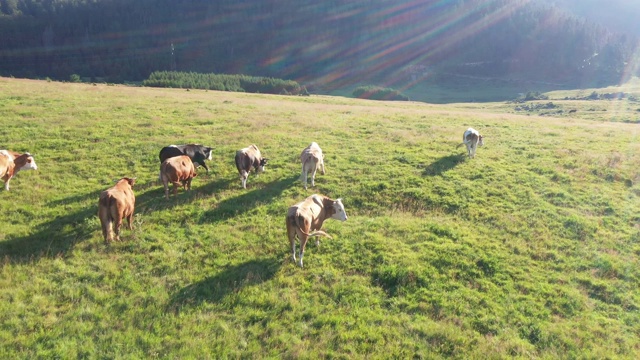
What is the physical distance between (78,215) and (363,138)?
16.9 m

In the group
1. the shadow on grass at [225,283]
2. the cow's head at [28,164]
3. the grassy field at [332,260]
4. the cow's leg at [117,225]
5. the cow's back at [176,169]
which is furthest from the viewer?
the cow's head at [28,164]

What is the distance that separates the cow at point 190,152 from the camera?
16.9 m

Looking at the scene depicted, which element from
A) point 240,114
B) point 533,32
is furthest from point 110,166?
point 533,32

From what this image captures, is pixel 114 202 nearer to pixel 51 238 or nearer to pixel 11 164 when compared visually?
pixel 51 238

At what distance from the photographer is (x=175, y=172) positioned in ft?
46.8

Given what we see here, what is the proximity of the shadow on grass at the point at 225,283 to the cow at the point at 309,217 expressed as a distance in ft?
3.16

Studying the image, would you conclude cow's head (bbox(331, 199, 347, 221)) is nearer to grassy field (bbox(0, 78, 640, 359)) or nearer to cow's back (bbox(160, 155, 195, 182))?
grassy field (bbox(0, 78, 640, 359))

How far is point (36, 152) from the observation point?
62.1 feet

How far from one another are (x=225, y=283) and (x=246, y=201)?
5.20 meters

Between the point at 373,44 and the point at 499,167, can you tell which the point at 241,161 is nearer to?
the point at 499,167

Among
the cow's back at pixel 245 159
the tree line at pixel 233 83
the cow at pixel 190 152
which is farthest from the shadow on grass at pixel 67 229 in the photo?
the tree line at pixel 233 83

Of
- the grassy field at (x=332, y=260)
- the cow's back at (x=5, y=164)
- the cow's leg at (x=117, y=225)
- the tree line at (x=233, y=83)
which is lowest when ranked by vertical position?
the tree line at (x=233, y=83)

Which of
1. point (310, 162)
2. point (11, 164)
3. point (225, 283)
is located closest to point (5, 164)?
point (11, 164)

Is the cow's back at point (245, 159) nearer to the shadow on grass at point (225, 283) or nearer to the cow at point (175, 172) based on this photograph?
the cow at point (175, 172)
